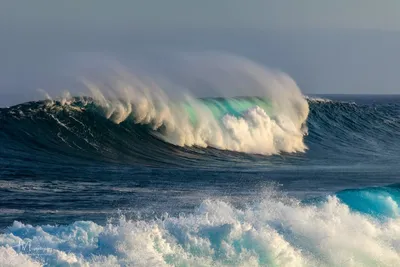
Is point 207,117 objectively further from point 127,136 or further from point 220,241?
point 220,241

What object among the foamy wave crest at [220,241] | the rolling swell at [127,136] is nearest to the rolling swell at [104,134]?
the rolling swell at [127,136]

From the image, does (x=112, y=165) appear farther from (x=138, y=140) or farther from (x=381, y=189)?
(x=381, y=189)

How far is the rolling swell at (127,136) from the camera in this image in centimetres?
2372

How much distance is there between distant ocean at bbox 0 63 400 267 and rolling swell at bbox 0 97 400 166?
6cm

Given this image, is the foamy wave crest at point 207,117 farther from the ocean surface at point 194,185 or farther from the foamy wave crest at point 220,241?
the foamy wave crest at point 220,241

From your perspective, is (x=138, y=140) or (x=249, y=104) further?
(x=249, y=104)

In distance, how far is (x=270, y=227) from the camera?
12.8 meters

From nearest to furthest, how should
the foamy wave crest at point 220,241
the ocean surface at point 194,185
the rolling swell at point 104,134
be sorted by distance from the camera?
the foamy wave crest at point 220,241
the ocean surface at point 194,185
the rolling swell at point 104,134

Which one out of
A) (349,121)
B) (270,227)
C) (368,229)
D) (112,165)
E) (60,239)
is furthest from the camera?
(349,121)

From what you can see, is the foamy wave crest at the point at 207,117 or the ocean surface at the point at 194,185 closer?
the ocean surface at the point at 194,185

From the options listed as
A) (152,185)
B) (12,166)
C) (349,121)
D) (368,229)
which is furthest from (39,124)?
(349,121)

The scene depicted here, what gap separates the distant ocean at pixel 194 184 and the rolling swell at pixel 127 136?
6 centimetres

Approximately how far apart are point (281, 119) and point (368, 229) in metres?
19.2

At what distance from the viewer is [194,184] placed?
1950 cm
